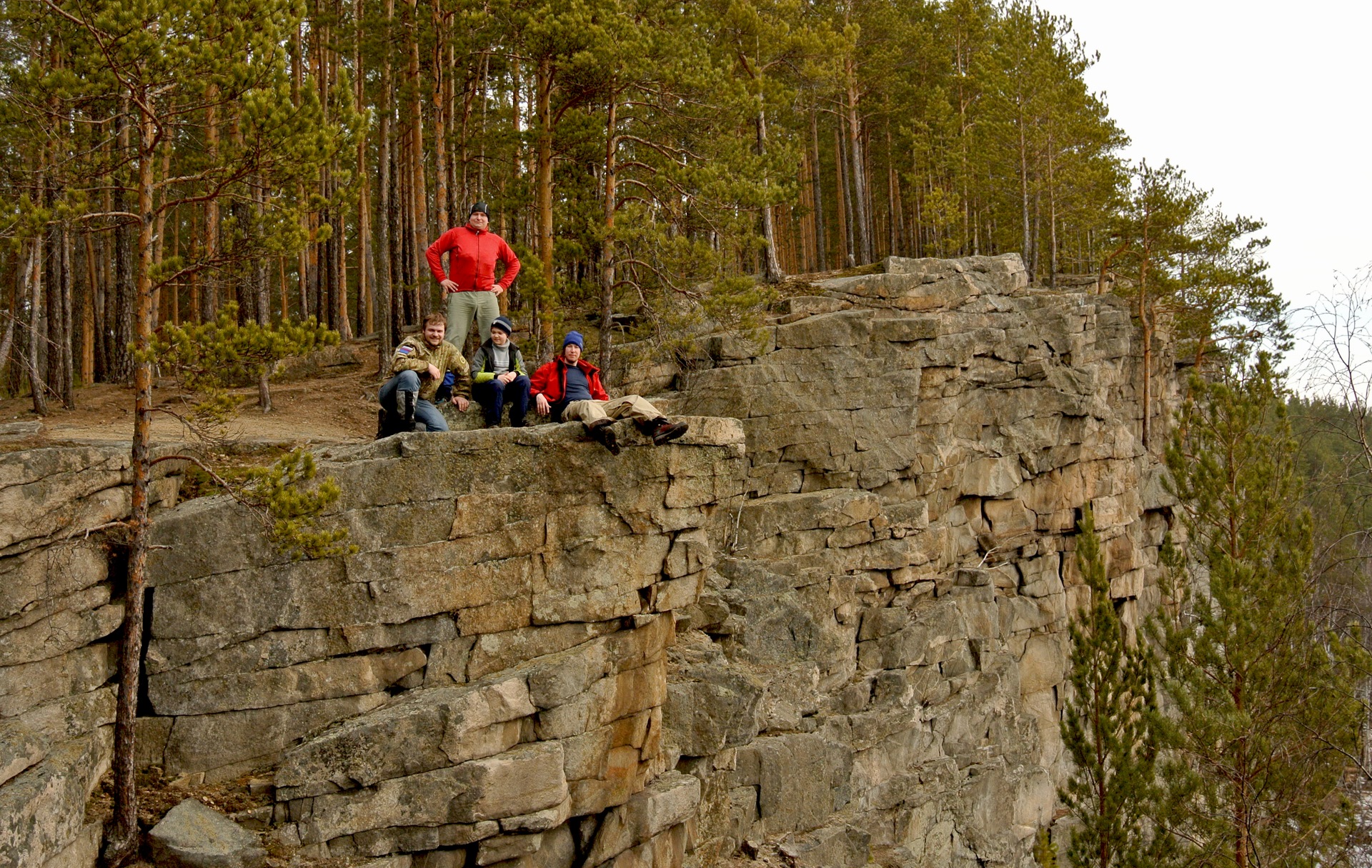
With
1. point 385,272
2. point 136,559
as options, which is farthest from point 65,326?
point 136,559

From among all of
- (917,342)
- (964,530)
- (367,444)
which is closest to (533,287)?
(367,444)

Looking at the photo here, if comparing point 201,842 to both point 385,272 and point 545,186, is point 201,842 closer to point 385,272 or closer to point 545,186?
point 545,186

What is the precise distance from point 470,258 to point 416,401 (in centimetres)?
263

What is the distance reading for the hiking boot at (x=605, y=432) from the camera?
10633 mm

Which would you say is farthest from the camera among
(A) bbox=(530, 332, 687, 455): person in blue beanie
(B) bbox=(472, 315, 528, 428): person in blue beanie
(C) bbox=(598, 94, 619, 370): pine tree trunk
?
(C) bbox=(598, 94, 619, 370): pine tree trunk

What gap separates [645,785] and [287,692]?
4278mm

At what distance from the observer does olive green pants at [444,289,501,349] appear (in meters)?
12.4

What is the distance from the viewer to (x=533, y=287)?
15008 mm

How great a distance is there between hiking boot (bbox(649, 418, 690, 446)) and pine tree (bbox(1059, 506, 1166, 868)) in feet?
29.0

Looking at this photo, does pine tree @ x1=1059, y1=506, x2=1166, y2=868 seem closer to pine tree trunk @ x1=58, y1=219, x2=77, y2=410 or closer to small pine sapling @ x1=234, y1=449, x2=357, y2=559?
small pine sapling @ x1=234, y1=449, x2=357, y2=559

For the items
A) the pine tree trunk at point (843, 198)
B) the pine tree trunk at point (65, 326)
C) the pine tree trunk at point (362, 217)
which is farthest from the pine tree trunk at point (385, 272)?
the pine tree trunk at point (843, 198)

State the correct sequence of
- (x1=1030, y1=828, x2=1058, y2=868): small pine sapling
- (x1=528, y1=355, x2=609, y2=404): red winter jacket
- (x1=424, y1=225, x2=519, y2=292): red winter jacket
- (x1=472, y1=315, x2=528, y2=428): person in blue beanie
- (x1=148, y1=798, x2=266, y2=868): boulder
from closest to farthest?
(x1=148, y1=798, x2=266, y2=868): boulder → (x1=472, y1=315, x2=528, y2=428): person in blue beanie → (x1=528, y1=355, x2=609, y2=404): red winter jacket → (x1=424, y1=225, x2=519, y2=292): red winter jacket → (x1=1030, y1=828, x2=1058, y2=868): small pine sapling

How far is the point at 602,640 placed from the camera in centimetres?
1079

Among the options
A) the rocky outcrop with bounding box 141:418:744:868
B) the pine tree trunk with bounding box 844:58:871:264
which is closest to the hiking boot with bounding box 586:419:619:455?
the rocky outcrop with bounding box 141:418:744:868
